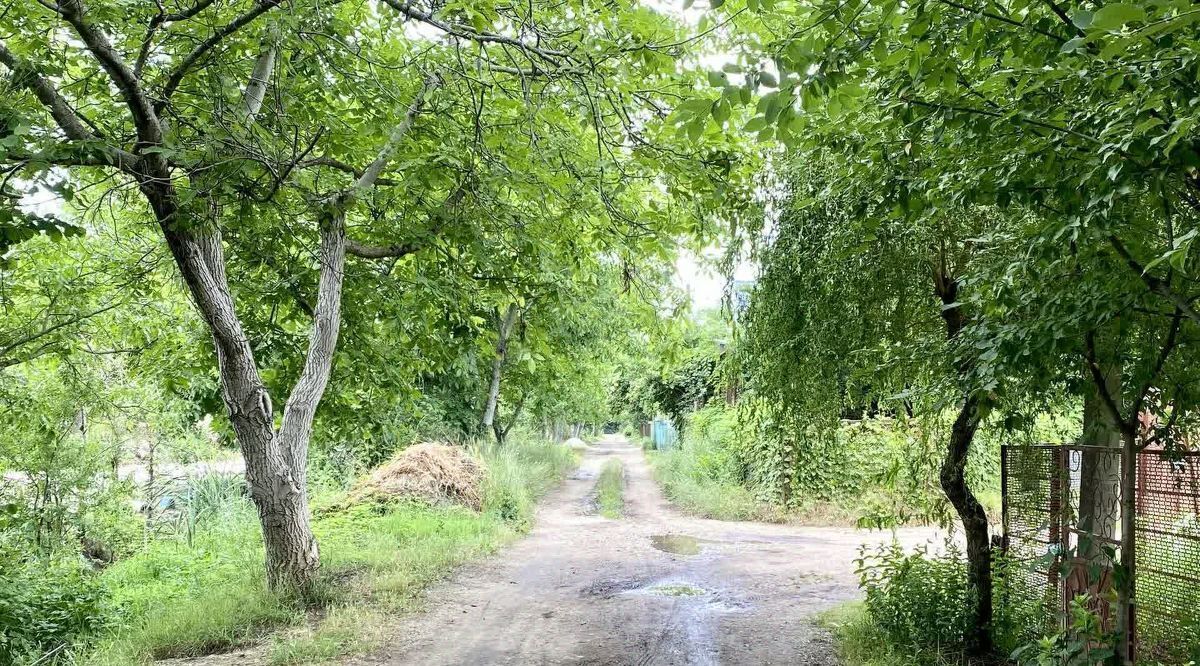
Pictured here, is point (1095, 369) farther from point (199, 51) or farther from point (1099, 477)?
point (199, 51)

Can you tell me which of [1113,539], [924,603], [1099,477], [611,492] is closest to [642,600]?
[924,603]

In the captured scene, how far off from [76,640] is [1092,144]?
27.9 ft

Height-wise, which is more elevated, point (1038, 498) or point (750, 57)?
point (750, 57)

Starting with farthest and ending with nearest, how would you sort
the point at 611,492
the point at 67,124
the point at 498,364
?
the point at 611,492, the point at 498,364, the point at 67,124

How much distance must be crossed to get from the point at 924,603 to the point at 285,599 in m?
6.07

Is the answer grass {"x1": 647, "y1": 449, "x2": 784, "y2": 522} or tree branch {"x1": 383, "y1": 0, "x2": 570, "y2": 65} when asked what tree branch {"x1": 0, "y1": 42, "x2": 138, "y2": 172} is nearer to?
tree branch {"x1": 383, "y1": 0, "x2": 570, "y2": 65}

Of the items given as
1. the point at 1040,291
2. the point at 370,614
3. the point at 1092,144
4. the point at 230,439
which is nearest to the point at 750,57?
the point at 1092,144

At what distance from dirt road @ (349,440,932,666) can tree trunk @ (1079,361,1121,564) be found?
2.37 metres

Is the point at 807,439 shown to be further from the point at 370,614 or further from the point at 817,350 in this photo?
the point at 370,614

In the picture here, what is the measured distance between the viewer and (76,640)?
6586mm

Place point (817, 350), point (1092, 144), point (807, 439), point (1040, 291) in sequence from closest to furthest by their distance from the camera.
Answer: point (1092, 144), point (1040, 291), point (817, 350), point (807, 439)

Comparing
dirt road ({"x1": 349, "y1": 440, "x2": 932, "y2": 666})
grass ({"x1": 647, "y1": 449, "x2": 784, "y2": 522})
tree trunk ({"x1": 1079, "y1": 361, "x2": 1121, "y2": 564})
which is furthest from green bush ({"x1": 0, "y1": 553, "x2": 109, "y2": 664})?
grass ({"x1": 647, "y1": 449, "x2": 784, "y2": 522})

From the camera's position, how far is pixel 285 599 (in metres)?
Result: 7.35

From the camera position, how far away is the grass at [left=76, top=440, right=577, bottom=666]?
6.36 meters
